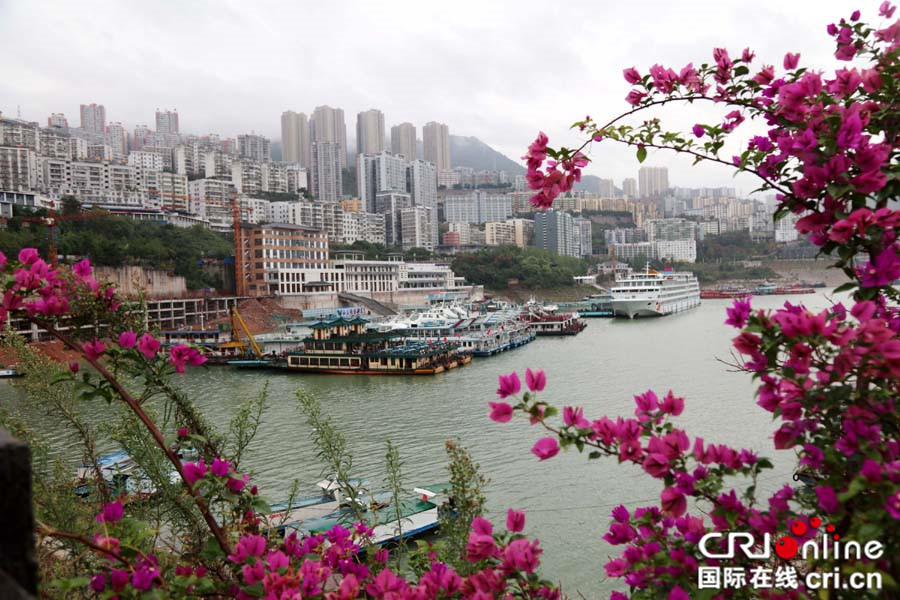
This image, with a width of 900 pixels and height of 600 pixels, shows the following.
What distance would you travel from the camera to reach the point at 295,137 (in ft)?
243

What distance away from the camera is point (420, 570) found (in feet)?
4.97

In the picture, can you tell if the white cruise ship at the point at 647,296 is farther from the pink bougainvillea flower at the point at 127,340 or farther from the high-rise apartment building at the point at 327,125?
the high-rise apartment building at the point at 327,125

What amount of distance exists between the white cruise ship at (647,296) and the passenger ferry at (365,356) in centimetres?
1331

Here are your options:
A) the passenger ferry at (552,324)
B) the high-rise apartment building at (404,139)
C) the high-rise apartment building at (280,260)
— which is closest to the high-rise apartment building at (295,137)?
the high-rise apartment building at (404,139)

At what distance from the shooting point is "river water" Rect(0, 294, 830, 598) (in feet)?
17.5

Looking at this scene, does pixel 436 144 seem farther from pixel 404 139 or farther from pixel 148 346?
pixel 148 346

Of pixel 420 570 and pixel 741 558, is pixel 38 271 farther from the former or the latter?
pixel 741 558

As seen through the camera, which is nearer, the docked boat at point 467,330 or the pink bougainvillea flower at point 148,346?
the pink bougainvillea flower at point 148,346

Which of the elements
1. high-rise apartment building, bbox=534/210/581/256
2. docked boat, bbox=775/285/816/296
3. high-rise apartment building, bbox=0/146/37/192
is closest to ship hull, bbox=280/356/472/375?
high-rise apartment building, bbox=0/146/37/192

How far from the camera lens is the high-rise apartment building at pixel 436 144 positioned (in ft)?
308

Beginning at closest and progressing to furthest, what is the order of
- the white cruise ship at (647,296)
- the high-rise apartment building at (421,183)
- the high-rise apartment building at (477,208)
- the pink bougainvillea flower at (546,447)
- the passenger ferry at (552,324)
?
the pink bougainvillea flower at (546,447), the passenger ferry at (552,324), the white cruise ship at (647,296), the high-rise apartment building at (421,183), the high-rise apartment building at (477,208)

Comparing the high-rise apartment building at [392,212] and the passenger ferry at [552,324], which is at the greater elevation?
the high-rise apartment building at [392,212]

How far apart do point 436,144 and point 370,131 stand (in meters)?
11.4

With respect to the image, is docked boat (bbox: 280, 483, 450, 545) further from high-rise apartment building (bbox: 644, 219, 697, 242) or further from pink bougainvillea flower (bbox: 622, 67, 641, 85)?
high-rise apartment building (bbox: 644, 219, 697, 242)
